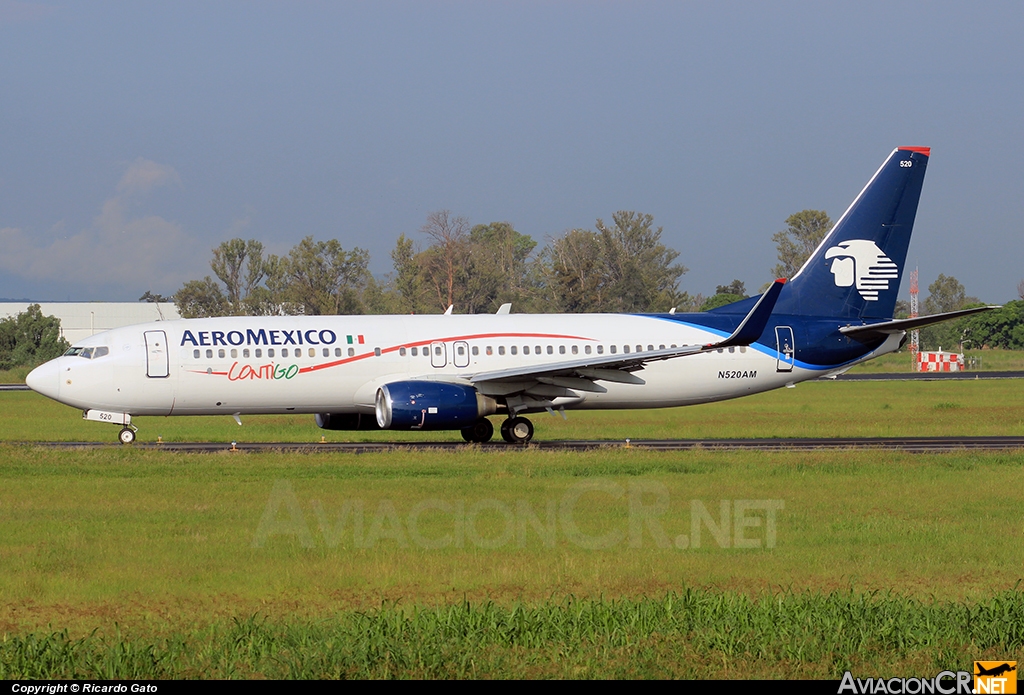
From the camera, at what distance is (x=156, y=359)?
28.0 m

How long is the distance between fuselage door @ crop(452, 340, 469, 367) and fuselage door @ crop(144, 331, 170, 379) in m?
6.95

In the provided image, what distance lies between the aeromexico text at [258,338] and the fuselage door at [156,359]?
1.68 feet

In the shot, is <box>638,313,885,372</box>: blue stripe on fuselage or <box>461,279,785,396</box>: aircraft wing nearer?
<box>461,279,785,396</box>: aircraft wing

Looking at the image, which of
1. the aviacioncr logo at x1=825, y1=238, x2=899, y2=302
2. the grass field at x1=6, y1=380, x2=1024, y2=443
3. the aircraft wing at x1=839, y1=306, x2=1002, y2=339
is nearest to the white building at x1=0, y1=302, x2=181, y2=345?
the grass field at x1=6, y1=380, x2=1024, y2=443

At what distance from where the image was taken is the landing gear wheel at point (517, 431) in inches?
1156

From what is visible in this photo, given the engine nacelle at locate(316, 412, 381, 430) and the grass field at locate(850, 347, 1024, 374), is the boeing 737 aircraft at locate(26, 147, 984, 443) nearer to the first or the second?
the engine nacelle at locate(316, 412, 381, 430)

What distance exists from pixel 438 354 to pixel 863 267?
40.5 ft

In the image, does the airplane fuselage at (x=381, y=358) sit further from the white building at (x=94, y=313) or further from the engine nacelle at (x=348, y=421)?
the white building at (x=94, y=313)

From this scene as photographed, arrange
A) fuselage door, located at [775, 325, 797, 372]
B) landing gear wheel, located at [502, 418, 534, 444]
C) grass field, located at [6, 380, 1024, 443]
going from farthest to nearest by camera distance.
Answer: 1. grass field, located at [6, 380, 1024, 443]
2. fuselage door, located at [775, 325, 797, 372]
3. landing gear wheel, located at [502, 418, 534, 444]

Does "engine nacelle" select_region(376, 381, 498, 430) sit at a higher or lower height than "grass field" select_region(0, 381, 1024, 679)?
higher

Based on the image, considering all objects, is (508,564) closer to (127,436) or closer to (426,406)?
(426,406)

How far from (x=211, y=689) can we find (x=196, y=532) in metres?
7.32

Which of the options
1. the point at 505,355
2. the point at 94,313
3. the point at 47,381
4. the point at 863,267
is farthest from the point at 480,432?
the point at 94,313

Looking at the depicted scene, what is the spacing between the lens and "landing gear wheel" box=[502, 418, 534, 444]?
29.4m
